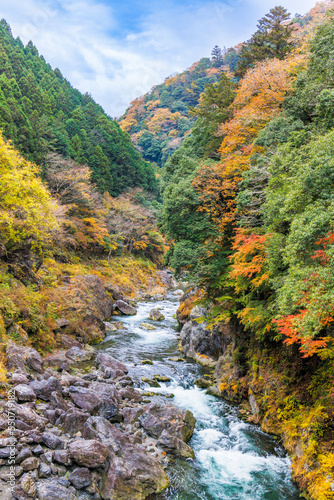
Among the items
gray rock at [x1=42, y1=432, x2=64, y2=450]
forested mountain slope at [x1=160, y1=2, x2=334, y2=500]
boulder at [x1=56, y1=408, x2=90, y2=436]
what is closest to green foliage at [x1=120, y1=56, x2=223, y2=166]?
forested mountain slope at [x1=160, y1=2, x2=334, y2=500]

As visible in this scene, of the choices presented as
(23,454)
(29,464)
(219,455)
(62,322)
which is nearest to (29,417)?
(23,454)

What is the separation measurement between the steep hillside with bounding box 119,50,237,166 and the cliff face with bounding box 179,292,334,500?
74410 millimetres

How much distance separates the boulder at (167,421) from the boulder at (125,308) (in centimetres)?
1514

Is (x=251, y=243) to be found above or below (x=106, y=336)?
above

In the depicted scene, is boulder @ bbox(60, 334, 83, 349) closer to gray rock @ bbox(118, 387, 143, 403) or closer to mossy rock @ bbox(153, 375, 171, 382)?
mossy rock @ bbox(153, 375, 171, 382)

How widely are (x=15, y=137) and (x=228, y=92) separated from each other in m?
19.2

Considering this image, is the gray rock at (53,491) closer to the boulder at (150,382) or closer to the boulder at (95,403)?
the boulder at (95,403)

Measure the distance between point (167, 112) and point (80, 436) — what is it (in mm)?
102303

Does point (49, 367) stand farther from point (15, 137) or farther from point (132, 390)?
point (15, 137)

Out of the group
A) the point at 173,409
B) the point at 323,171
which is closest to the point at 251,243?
the point at 323,171

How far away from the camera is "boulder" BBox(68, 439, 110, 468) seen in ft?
22.1

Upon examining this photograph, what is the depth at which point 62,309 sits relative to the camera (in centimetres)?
1750

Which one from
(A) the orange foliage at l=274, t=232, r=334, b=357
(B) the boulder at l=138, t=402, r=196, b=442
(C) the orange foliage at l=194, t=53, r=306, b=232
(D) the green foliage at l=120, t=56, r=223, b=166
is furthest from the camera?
(D) the green foliage at l=120, t=56, r=223, b=166

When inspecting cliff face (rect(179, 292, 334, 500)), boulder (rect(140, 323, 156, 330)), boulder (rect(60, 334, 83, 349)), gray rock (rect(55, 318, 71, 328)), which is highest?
cliff face (rect(179, 292, 334, 500))
